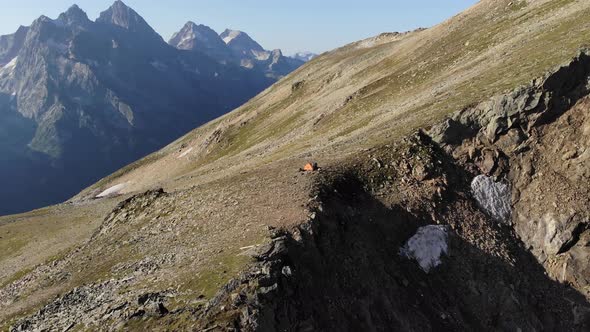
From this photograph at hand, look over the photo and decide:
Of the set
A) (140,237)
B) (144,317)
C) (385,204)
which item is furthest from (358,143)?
(144,317)

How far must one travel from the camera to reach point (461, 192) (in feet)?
135

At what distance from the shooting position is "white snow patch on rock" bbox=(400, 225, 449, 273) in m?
35.3

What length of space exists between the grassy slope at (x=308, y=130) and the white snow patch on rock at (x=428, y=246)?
923cm

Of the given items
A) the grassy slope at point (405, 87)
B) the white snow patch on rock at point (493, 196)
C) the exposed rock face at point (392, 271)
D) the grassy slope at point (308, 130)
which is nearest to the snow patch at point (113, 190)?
the grassy slope at point (308, 130)

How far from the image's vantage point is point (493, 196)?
4188 centimetres

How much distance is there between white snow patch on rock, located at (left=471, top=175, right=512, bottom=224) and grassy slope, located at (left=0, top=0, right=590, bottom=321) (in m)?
7.78

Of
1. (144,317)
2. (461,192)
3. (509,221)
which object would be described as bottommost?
(509,221)

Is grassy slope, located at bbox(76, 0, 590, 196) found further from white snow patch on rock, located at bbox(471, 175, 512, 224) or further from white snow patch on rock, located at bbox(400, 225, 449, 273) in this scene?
white snow patch on rock, located at bbox(400, 225, 449, 273)

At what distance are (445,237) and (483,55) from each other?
37.3m

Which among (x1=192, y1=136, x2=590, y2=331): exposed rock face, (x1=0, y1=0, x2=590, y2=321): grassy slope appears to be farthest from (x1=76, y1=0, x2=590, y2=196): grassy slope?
(x1=192, y1=136, x2=590, y2=331): exposed rock face

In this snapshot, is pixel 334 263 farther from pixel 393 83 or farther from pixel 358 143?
pixel 393 83

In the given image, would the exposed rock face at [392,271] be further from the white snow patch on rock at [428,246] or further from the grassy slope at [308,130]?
the grassy slope at [308,130]

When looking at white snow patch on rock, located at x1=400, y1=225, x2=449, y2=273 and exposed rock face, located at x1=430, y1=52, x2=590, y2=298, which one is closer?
white snow patch on rock, located at x1=400, y1=225, x2=449, y2=273

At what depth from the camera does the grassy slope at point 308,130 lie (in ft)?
112
